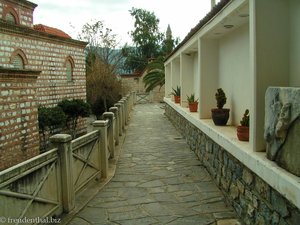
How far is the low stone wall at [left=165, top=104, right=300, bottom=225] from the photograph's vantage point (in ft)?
12.3

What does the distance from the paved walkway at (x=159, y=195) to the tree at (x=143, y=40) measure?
38895mm

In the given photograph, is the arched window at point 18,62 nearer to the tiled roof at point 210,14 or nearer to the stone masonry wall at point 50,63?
the stone masonry wall at point 50,63

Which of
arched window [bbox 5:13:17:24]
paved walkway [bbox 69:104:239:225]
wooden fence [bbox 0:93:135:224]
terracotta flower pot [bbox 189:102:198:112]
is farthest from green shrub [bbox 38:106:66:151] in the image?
wooden fence [bbox 0:93:135:224]

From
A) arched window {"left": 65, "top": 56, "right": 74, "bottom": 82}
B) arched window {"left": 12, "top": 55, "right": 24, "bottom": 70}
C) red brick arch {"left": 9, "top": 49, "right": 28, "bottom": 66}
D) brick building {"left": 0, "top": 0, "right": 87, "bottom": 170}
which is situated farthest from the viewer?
arched window {"left": 65, "top": 56, "right": 74, "bottom": 82}

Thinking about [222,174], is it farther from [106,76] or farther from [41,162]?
[106,76]

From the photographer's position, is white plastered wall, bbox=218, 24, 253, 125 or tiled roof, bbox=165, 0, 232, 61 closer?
tiled roof, bbox=165, 0, 232, 61

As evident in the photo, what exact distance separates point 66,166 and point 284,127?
10.2 ft

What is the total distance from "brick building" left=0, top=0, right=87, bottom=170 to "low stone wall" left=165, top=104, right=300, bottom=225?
19.2ft

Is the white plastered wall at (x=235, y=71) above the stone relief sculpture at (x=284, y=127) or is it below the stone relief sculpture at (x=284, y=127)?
above

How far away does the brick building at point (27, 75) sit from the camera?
10521 millimetres

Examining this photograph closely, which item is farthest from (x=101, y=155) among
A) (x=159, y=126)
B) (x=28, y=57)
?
(x=28, y=57)

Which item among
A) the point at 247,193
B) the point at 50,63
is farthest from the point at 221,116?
the point at 50,63

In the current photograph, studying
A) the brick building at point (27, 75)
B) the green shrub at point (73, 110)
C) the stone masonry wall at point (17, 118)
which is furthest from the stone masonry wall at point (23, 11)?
the stone masonry wall at point (17, 118)
